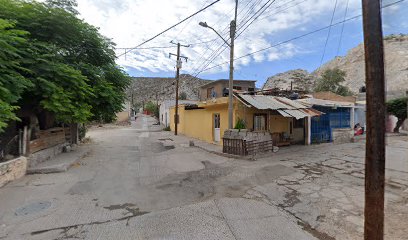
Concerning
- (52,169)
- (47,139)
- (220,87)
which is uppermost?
(220,87)

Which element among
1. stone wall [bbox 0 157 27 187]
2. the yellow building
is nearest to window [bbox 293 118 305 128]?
the yellow building

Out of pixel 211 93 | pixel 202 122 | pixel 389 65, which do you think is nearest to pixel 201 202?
pixel 202 122

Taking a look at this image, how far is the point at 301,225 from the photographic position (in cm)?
436

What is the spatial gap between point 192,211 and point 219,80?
2239cm

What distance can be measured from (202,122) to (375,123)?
595 inches

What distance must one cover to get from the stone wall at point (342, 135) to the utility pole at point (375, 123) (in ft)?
44.9

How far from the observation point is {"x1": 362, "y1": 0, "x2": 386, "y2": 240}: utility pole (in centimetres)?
306

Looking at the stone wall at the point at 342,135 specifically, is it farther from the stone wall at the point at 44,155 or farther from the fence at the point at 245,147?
the stone wall at the point at 44,155

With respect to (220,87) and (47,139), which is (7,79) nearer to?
(47,139)

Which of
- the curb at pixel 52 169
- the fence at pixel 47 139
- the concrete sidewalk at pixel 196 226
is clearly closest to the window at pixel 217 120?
the curb at pixel 52 169

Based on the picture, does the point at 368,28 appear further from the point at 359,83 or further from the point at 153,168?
the point at 359,83

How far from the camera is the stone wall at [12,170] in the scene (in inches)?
266

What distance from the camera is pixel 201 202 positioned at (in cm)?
552

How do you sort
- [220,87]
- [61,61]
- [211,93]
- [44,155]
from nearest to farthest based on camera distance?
[44,155], [61,61], [220,87], [211,93]
